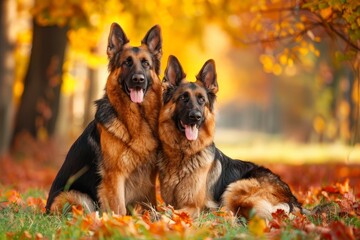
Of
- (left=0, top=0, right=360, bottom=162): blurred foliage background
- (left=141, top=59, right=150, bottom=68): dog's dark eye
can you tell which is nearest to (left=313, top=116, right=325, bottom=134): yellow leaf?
(left=0, top=0, right=360, bottom=162): blurred foliage background

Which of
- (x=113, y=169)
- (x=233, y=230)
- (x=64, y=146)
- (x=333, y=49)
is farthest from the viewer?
(x=64, y=146)

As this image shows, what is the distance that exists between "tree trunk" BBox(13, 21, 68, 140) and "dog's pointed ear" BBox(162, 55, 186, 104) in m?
9.96

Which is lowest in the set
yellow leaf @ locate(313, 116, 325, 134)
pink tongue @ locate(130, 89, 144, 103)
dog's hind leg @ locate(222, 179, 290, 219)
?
yellow leaf @ locate(313, 116, 325, 134)

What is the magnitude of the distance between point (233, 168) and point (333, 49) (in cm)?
283

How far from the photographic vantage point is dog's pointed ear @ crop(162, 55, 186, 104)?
715cm

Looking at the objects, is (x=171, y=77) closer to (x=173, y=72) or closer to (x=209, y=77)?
(x=173, y=72)

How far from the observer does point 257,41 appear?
9156 millimetres

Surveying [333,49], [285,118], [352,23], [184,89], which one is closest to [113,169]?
[184,89]

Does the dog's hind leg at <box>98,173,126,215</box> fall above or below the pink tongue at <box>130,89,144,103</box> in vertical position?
below

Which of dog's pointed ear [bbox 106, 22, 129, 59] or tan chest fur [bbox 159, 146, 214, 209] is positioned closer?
tan chest fur [bbox 159, 146, 214, 209]

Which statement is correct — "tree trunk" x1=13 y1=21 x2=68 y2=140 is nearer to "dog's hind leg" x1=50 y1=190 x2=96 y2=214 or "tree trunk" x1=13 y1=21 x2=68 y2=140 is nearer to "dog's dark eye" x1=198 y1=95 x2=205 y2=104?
"dog's hind leg" x1=50 y1=190 x2=96 y2=214

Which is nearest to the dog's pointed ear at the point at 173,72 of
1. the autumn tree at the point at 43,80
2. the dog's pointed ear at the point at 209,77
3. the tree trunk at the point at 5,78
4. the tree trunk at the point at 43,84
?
the dog's pointed ear at the point at 209,77

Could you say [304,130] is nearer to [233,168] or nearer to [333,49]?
[333,49]

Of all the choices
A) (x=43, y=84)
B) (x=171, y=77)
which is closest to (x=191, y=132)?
(x=171, y=77)
